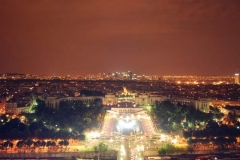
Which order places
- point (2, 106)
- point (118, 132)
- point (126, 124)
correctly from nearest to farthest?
point (118, 132) < point (126, 124) < point (2, 106)

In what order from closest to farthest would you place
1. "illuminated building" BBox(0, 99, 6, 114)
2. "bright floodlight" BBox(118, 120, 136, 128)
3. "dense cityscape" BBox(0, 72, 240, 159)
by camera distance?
"dense cityscape" BBox(0, 72, 240, 159), "bright floodlight" BBox(118, 120, 136, 128), "illuminated building" BBox(0, 99, 6, 114)

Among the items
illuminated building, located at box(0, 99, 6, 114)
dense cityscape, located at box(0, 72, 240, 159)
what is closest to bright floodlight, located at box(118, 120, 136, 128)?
dense cityscape, located at box(0, 72, 240, 159)

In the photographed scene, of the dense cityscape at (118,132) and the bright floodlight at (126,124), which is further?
the bright floodlight at (126,124)

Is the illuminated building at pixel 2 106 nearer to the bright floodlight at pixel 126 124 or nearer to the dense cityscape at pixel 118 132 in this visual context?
the dense cityscape at pixel 118 132

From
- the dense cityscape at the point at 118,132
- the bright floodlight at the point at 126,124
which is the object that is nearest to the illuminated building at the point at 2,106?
the dense cityscape at the point at 118,132

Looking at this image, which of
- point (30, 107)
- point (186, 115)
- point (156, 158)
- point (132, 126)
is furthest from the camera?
point (30, 107)

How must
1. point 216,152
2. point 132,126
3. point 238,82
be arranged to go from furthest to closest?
point 238,82 < point 132,126 < point 216,152

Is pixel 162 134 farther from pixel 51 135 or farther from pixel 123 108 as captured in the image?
pixel 123 108

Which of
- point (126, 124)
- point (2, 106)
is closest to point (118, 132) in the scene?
point (126, 124)

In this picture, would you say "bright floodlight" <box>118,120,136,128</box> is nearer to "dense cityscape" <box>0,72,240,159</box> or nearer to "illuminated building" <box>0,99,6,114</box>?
"dense cityscape" <box>0,72,240,159</box>

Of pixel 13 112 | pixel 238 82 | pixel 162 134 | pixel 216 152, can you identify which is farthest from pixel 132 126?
pixel 238 82

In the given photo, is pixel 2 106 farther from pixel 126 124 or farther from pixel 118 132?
pixel 118 132
